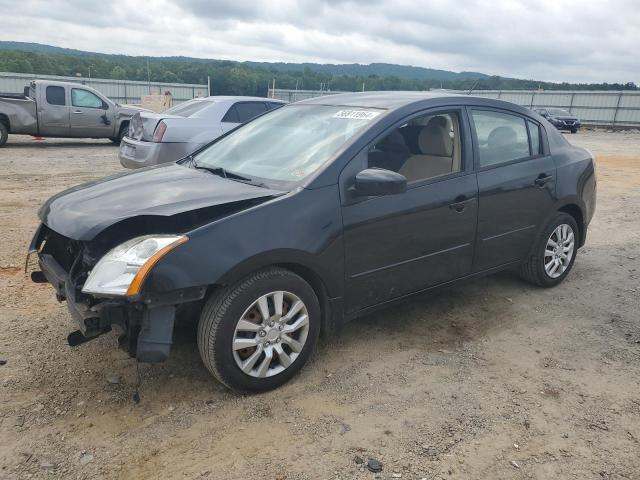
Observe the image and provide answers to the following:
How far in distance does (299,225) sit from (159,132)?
19.6 feet

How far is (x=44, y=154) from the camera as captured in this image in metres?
13.0

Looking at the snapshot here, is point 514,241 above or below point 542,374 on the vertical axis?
above

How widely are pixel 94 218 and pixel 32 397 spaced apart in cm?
→ 104

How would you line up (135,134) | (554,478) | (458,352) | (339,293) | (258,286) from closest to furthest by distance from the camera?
(554,478) → (258,286) → (339,293) → (458,352) → (135,134)

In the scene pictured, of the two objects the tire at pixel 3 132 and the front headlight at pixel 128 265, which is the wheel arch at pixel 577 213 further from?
the tire at pixel 3 132

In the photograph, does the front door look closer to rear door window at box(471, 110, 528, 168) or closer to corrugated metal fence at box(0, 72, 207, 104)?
rear door window at box(471, 110, 528, 168)

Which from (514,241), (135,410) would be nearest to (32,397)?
(135,410)

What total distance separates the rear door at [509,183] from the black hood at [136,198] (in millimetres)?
1729

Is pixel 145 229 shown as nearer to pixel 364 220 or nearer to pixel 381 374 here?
pixel 364 220

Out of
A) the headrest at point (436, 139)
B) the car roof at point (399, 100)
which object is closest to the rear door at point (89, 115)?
the car roof at point (399, 100)

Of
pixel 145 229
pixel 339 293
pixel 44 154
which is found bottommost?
pixel 44 154

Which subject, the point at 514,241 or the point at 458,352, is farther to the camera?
the point at 514,241

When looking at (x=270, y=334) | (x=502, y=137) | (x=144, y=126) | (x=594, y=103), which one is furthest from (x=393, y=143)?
(x=594, y=103)

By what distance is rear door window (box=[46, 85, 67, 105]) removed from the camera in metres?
14.0
